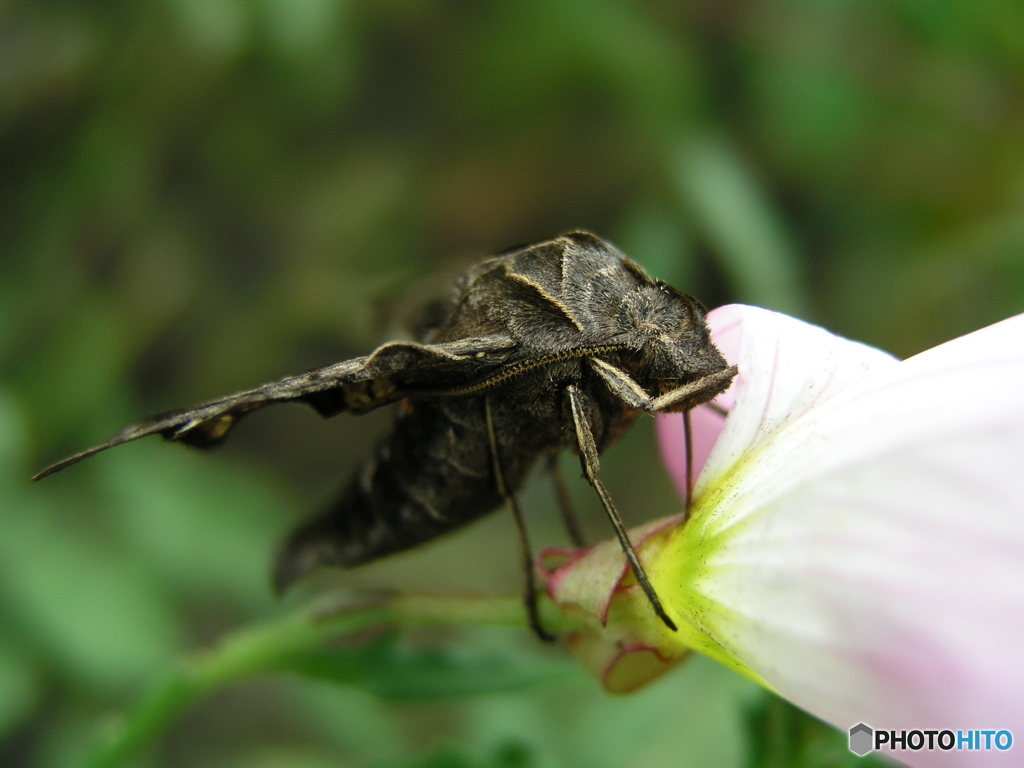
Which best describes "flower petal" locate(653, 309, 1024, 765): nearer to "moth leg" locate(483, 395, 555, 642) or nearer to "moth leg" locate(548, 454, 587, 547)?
"moth leg" locate(483, 395, 555, 642)

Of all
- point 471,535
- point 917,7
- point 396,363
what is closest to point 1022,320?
point 396,363

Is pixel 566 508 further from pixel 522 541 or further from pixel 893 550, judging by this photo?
pixel 893 550

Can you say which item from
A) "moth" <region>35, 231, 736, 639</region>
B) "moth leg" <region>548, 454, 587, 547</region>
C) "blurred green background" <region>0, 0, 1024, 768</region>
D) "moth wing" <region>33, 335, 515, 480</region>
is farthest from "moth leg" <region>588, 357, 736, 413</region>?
"blurred green background" <region>0, 0, 1024, 768</region>

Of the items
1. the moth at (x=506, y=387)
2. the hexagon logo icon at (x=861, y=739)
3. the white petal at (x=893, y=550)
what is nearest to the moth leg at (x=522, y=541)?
the moth at (x=506, y=387)

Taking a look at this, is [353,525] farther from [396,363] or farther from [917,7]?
[917,7]

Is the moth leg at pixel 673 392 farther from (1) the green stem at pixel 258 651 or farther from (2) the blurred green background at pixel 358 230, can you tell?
(2) the blurred green background at pixel 358 230
